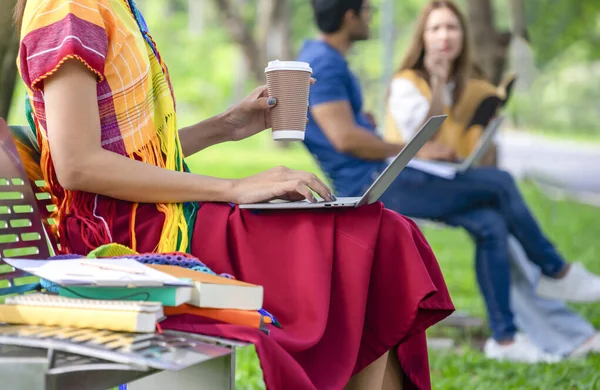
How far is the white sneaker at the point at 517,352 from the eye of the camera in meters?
4.37

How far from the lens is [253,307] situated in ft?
5.22

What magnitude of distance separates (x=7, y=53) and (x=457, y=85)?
2.17 metres

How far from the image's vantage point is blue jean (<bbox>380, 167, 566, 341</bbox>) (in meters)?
4.52

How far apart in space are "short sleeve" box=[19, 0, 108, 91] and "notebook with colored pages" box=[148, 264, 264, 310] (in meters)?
0.44

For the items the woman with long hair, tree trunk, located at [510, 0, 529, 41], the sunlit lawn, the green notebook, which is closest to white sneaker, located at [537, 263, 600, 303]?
the woman with long hair

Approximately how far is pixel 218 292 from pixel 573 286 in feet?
10.6

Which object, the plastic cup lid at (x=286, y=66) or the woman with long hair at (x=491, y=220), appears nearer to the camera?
the plastic cup lid at (x=286, y=66)

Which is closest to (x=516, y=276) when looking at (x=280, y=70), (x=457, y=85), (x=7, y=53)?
(x=457, y=85)

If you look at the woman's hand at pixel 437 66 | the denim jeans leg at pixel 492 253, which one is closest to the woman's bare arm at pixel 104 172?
the denim jeans leg at pixel 492 253

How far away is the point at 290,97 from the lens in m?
2.20

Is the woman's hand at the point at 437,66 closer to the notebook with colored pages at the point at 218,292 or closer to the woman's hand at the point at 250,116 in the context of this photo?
the woman's hand at the point at 250,116

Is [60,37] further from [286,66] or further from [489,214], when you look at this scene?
[489,214]

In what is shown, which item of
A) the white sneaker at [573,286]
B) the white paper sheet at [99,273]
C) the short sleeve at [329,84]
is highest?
the short sleeve at [329,84]

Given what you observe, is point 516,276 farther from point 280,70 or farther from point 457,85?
point 280,70
